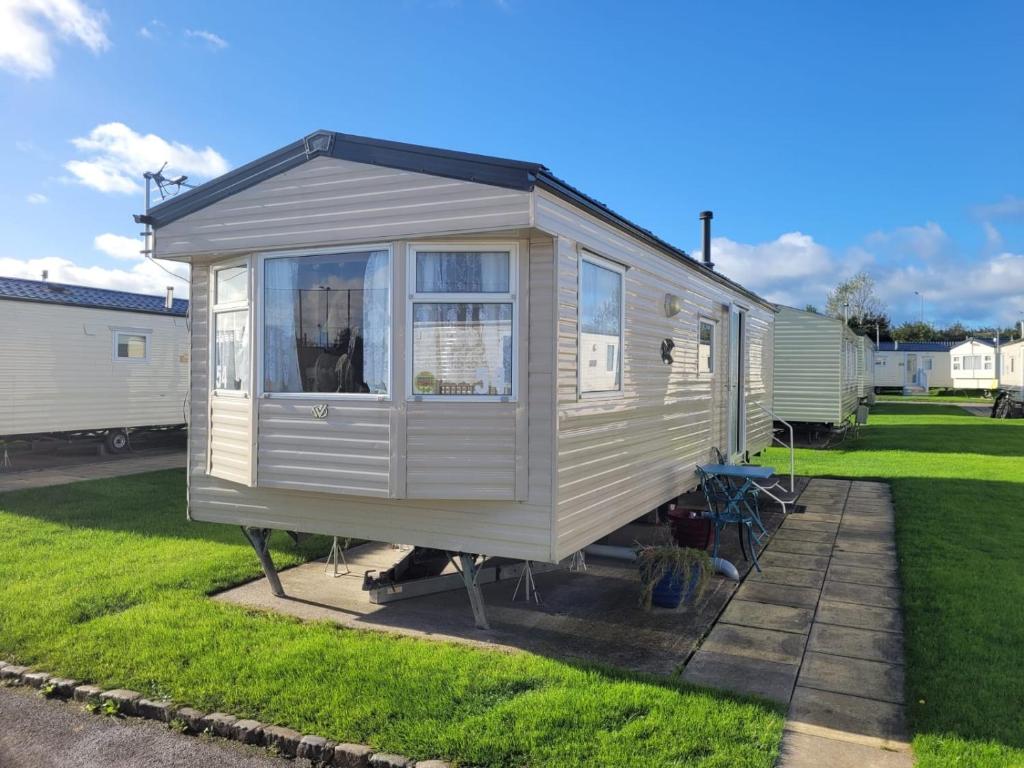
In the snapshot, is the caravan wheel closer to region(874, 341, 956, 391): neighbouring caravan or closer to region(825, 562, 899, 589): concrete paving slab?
region(825, 562, 899, 589): concrete paving slab

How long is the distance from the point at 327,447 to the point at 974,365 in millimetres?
44411

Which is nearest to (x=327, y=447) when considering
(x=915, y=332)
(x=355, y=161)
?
(x=355, y=161)

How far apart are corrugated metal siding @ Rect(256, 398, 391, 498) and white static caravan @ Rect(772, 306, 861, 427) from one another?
13.8 metres

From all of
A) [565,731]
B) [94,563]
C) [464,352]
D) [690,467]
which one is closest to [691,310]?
[690,467]

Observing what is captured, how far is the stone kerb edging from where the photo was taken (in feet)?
10.4

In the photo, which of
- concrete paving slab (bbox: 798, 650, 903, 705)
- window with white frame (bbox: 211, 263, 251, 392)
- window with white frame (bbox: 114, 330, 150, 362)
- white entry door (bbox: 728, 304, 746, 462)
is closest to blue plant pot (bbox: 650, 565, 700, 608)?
concrete paving slab (bbox: 798, 650, 903, 705)

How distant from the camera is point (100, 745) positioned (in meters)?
3.44

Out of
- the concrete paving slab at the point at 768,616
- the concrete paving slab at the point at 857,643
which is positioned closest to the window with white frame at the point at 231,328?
the concrete paving slab at the point at 768,616

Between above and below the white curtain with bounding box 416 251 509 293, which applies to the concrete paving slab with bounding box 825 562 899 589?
below

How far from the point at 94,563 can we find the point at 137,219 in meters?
3.03

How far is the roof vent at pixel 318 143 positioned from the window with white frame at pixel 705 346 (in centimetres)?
437

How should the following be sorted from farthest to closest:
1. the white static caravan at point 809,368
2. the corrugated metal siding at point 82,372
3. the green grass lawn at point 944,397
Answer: the green grass lawn at point 944,397 < the white static caravan at point 809,368 < the corrugated metal siding at point 82,372

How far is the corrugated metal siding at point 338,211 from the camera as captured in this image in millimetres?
4223

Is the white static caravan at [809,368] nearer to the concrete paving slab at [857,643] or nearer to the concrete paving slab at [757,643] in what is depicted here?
the concrete paving slab at [857,643]
